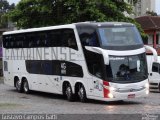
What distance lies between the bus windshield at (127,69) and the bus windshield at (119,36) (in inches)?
28.9

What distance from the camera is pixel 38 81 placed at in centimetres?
2838

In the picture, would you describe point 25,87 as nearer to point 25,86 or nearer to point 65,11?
point 25,86

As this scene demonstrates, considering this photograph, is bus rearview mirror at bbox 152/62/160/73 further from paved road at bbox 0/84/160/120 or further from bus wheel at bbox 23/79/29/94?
bus wheel at bbox 23/79/29/94

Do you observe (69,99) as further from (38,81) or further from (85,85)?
(38,81)

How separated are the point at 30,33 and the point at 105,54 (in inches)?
317

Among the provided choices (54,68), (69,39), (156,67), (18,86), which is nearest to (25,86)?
(18,86)

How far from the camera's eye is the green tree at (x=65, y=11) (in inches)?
1754

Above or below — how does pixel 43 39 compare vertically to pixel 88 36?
below

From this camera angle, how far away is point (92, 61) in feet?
75.2

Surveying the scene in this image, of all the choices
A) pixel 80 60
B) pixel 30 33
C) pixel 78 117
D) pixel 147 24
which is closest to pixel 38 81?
pixel 30 33

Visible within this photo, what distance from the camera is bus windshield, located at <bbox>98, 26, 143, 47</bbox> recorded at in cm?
2255

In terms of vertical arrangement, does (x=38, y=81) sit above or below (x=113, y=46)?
below

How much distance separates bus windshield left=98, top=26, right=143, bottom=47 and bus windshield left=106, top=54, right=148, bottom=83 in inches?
28.9

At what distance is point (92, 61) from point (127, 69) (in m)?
1.69
